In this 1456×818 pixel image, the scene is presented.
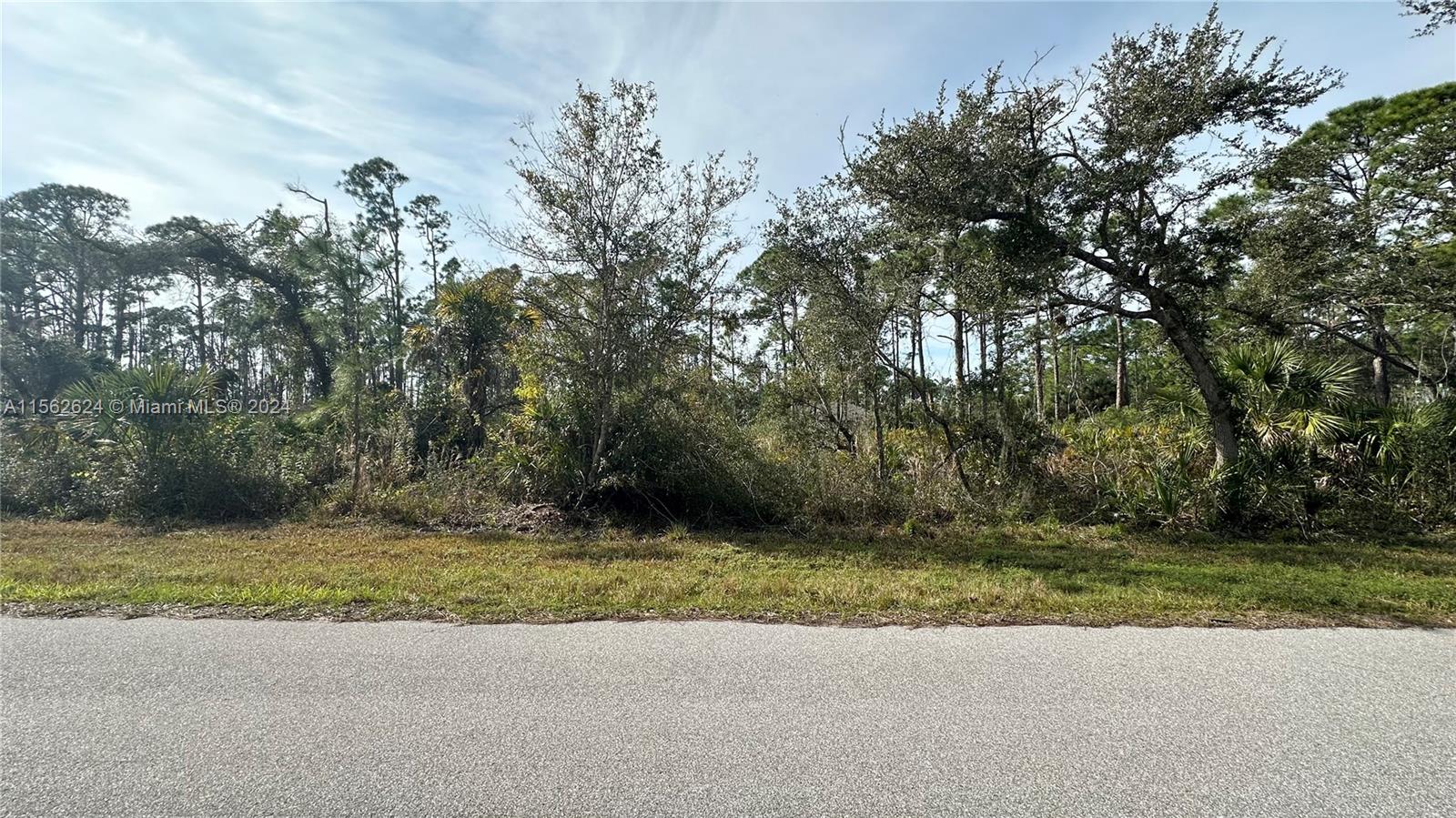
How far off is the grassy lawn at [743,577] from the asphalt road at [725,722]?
52 centimetres

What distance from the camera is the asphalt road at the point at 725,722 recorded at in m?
2.56

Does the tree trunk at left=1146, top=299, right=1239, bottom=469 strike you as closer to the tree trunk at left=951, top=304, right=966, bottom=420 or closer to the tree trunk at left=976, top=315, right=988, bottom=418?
the tree trunk at left=976, top=315, right=988, bottom=418

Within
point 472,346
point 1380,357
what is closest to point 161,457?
point 472,346

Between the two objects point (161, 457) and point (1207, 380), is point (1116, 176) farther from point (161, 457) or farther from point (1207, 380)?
point (161, 457)

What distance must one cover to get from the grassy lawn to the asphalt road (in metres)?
0.52

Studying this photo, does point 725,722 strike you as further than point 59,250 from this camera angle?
No

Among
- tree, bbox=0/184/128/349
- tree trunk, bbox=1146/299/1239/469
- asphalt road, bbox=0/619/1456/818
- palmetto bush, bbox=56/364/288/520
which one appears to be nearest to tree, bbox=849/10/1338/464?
tree trunk, bbox=1146/299/1239/469

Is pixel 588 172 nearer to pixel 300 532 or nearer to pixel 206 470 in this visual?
pixel 300 532

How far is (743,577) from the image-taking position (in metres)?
6.38

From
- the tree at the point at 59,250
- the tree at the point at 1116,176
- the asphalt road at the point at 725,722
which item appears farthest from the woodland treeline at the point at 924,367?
the tree at the point at 59,250

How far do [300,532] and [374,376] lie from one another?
6.44 m

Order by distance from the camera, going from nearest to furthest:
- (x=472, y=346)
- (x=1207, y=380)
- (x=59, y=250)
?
(x=1207, y=380)
(x=472, y=346)
(x=59, y=250)

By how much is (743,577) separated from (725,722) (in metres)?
3.21

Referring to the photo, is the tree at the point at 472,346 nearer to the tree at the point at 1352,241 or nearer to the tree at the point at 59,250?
the tree at the point at 1352,241
